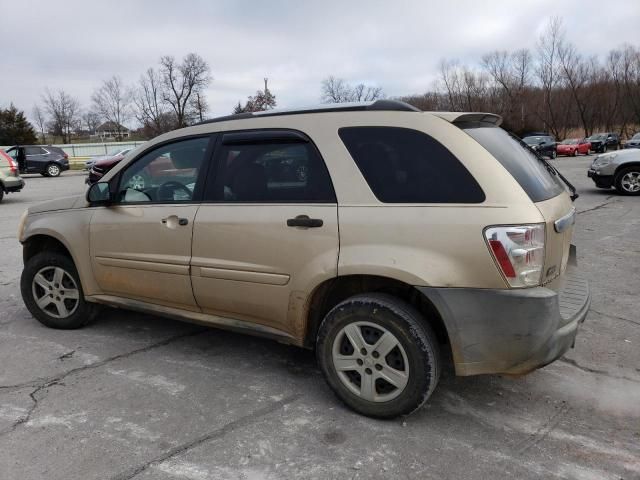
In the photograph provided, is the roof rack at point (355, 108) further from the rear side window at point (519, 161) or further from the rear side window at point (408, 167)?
the rear side window at point (519, 161)

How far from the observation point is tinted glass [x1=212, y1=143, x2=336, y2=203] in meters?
3.06

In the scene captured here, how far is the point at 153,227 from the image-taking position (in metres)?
3.67

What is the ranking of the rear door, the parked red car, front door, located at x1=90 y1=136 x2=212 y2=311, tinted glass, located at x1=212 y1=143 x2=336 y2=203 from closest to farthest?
tinted glass, located at x1=212 y1=143 x2=336 y2=203, front door, located at x1=90 y1=136 x2=212 y2=311, the rear door, the parked red car

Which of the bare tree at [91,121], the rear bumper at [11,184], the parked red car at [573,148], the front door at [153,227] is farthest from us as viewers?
the bare tree at [91,121]

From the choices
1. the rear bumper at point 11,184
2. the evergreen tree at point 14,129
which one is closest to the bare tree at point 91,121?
the evergreen tree at point 14,129

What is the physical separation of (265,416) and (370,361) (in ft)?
2.35

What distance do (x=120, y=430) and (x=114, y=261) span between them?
4.83ft

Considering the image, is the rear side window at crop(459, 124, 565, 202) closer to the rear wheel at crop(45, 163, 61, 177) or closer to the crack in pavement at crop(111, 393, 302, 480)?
the crack in pavement at crop(111, 393, 302, 480)

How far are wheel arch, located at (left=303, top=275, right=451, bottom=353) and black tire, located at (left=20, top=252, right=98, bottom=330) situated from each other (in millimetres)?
2233

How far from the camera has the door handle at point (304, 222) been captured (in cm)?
295

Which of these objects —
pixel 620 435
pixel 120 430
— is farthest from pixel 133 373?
pixel 620 435

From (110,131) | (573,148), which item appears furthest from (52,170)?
(110,131)

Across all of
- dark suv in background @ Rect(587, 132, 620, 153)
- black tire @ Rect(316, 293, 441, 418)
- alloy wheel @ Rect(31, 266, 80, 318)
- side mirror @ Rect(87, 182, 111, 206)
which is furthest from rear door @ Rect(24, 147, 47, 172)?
dark suv in background @ Rect(587, 132, 620, 153)

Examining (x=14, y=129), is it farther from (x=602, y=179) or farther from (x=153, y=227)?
(x=153, y=227)
